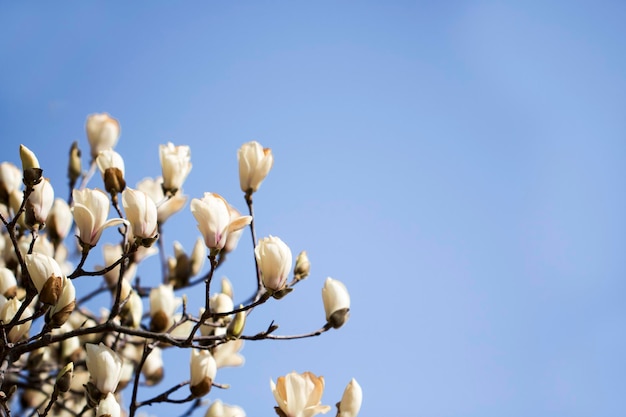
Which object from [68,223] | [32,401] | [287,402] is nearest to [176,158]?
[68,223]

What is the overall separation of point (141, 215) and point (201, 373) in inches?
18.9

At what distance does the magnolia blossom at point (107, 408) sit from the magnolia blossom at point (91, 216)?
0.36 meters

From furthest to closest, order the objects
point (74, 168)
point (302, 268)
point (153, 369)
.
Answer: point (153, 369)
point (74, 168)
point (302, 268)

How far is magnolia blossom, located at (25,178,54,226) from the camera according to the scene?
1605mm

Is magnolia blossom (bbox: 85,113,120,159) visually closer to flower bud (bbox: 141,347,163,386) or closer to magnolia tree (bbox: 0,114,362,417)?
magnolia tree (bbox: 0,114,362,417)

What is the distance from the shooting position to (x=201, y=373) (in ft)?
5.49

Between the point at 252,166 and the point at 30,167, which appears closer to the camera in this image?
the point at 30,167

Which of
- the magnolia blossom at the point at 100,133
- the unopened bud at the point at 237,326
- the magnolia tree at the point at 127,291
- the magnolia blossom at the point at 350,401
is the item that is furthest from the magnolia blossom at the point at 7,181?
the magnolia blossom at the point at 350,401

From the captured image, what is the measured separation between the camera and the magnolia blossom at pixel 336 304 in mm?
1687

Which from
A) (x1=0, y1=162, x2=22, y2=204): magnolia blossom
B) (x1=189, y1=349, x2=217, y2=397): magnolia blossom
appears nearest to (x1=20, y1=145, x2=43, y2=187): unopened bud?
(x1=0, y1=162, x2=22, y2=204): magnolia blossom

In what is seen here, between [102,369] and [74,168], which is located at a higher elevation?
[74,168]

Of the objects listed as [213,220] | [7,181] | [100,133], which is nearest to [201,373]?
[213,220]

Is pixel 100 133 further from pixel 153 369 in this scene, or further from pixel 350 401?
pixel 350 401

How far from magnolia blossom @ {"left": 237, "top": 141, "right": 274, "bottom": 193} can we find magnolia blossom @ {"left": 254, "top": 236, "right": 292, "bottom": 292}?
382 mm
